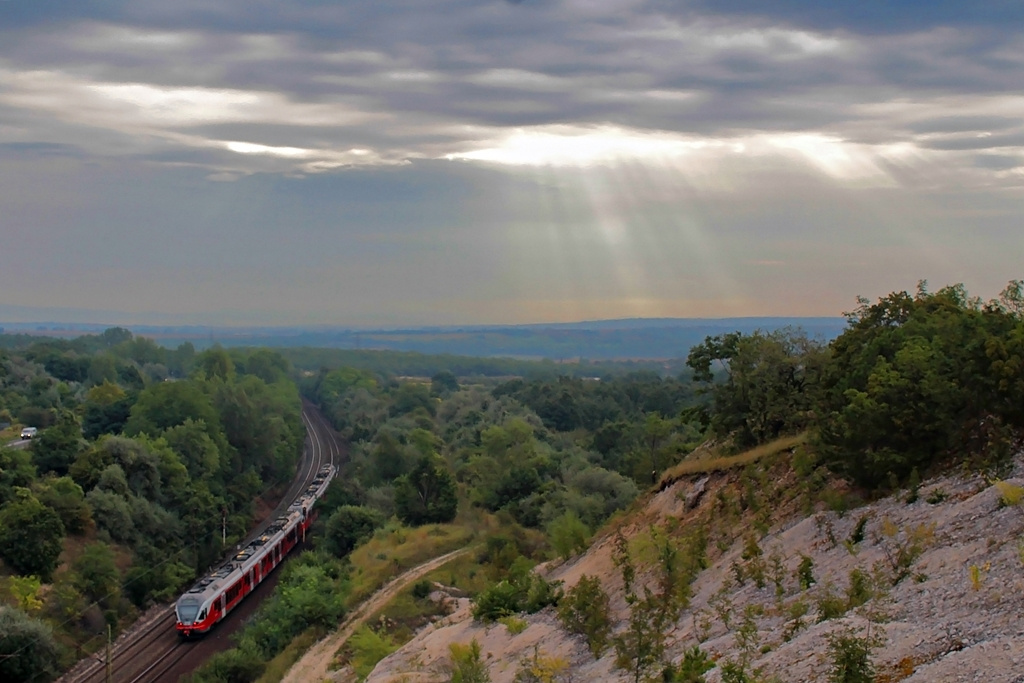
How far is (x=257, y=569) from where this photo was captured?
45594 millimetres

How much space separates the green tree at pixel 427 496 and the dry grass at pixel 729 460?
1047 inches

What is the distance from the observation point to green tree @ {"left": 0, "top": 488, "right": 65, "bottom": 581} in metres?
40.0

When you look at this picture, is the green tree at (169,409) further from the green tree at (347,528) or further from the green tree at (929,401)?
the green tree at (929,401)

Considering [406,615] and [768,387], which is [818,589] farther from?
[406,615]

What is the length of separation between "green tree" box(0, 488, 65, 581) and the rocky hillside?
995 inches

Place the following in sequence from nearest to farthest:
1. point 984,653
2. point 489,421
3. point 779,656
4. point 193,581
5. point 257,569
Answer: point 984,653, point 779,656, point 257,569, point 193,581, point 489,421

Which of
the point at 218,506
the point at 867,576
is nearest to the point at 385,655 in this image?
the point at 867,576


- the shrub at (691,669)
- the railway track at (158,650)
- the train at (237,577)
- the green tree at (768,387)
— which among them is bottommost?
the railway track at (158,650)

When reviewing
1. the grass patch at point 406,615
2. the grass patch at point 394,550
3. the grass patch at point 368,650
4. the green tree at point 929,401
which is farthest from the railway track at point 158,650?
the green tree at point 929,401

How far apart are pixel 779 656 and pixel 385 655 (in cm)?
1525

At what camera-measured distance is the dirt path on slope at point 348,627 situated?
2869cm

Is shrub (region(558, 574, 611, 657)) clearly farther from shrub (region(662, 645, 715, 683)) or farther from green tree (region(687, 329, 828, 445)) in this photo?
green tree (region(687, 329, 828, 445))

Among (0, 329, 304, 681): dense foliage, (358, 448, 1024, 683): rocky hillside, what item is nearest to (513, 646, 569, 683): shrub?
(358, 448, 1024, 683): rocky hillside

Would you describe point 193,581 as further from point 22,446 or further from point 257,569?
point 22,446
